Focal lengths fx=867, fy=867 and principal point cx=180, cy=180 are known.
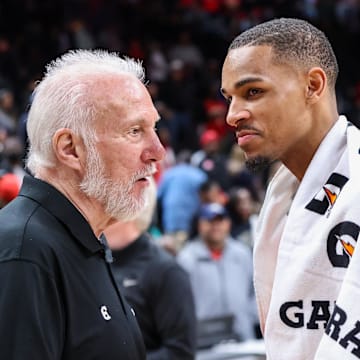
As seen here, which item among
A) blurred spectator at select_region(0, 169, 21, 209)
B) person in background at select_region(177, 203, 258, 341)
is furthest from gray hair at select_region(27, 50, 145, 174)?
person in background at select_region(177, 203, 258, 341)

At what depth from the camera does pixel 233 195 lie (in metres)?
8.99

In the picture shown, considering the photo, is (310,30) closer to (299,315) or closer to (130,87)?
(130,87)

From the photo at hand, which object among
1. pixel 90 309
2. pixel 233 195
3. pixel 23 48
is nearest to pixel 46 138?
pixel 90 309

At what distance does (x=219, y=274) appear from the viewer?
664 cm

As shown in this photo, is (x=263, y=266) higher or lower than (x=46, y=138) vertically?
lower

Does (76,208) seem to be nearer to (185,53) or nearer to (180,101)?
(180,101)

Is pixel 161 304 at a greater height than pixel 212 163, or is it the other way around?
pixel 212 163

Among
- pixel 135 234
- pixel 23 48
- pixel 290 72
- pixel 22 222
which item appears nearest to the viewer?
pixel 22 222

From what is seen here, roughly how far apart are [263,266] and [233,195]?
21.1 ft

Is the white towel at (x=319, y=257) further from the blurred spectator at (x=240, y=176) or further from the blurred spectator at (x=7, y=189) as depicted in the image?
the blurred spectator at (x=240, y=176)

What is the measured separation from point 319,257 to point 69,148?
751mm

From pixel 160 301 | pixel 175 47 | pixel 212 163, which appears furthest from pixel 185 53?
pixel 160 301

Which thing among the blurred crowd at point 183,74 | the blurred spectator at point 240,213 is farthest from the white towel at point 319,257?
the blurred spectator at point 240,213

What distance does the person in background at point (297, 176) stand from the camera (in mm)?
2227
